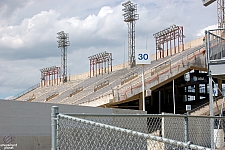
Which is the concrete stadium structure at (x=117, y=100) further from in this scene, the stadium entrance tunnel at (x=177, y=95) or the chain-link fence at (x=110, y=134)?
the chain-link fence at (x=110, y=134)

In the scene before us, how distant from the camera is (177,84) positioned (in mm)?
52062

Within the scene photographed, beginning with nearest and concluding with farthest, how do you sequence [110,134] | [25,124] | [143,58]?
[110,134], [25,124], [143,58]

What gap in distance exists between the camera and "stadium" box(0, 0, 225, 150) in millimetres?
6145

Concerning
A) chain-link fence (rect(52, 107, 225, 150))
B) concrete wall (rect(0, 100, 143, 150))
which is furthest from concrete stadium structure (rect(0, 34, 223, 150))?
chain-link fence (rect(52, 107, 225, 150))

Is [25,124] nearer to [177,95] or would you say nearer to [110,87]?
[110,87]

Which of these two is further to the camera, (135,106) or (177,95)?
(177,95)

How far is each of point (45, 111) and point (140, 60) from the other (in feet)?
60.3

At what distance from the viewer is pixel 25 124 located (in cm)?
1166

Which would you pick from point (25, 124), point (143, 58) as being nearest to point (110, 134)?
point (25, 124)

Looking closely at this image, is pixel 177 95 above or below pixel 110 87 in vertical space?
below

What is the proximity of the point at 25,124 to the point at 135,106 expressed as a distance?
27950 millimetres

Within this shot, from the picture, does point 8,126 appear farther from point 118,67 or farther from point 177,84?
point 118,67

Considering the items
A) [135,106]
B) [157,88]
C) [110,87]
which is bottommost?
[135,106]

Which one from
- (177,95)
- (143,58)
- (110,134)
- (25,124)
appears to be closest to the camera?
(110,134)
